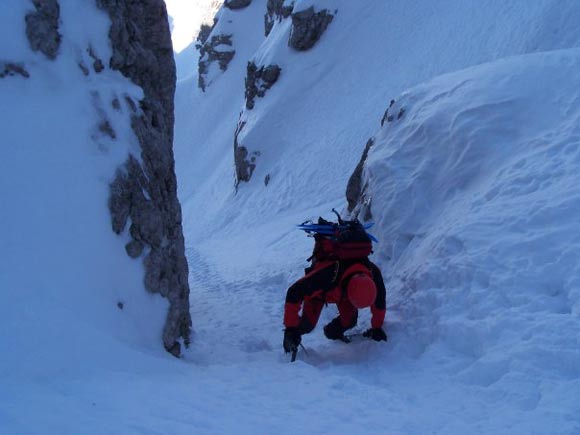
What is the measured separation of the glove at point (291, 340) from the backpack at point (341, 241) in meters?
0.90

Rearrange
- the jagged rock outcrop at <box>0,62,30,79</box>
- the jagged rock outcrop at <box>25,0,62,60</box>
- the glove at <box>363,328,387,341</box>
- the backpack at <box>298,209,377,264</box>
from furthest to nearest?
the backpack at <box>298,209,377,264</box> < the glove at <box>363,328,387,341</box> < the jagged rock outcrop at <box>25,0,62,60</box> < the jagged rock outcrop at <box>0,62,30,79</box>

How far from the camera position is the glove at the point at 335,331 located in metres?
6.08

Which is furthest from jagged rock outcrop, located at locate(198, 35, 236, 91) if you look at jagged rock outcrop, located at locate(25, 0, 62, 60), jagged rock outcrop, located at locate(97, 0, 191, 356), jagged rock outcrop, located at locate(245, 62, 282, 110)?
jagged rock outcrop, located at locate(25, 0, 62, 60)

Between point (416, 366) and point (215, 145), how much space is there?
112ft

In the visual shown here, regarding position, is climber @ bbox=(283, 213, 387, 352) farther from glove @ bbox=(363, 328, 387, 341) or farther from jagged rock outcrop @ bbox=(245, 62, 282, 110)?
jagged rock outcrop @ bbox=(245, 62, 282, 110)

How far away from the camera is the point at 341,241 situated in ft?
19.1

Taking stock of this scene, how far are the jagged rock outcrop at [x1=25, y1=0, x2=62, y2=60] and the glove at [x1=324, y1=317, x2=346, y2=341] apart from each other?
164 inches

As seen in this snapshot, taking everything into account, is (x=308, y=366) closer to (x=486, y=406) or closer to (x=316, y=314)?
(x=316, y=314)

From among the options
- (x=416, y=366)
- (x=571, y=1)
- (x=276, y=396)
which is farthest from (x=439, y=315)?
(x=571, y=1)

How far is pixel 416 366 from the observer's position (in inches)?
196

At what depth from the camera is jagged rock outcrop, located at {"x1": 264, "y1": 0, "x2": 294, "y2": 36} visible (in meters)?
30.4

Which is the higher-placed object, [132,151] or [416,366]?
[132,151]

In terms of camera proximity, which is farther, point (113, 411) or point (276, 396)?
point (276, 396)

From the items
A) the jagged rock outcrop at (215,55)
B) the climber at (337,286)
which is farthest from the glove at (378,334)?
the jagged rock outcrop at (215,55)
